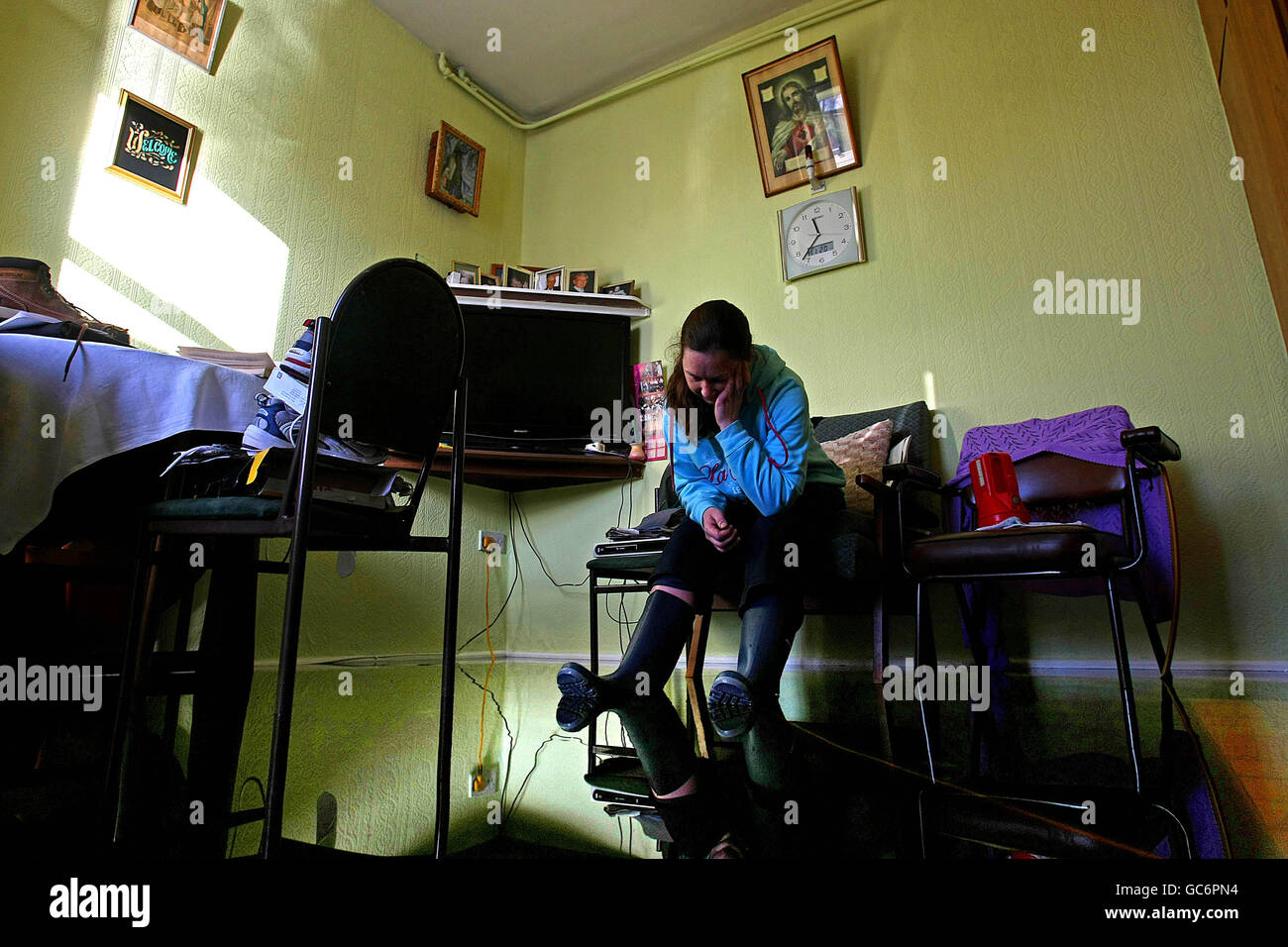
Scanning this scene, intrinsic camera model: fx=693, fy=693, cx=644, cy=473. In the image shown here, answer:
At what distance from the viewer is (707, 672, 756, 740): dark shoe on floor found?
1.09 meters

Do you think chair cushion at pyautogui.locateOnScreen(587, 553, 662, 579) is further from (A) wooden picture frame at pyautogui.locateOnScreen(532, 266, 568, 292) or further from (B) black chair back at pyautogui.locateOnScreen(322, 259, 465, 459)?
(A) wooden picture frame at pyautogui.locateOnScreen(532, 266, 568, 292)

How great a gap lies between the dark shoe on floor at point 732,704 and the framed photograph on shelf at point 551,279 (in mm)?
2593

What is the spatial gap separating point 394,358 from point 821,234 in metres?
2.24

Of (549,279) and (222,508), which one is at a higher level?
(549,279)

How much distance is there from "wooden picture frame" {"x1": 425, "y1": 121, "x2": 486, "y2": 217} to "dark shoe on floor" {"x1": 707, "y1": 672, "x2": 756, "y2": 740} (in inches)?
118

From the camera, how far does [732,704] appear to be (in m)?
1.10

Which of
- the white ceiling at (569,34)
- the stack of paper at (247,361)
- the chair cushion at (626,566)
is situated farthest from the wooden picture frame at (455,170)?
the chair cushion at (626,566)

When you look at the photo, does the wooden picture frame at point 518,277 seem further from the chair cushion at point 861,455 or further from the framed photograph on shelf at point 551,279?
the chair cushion at point 861,455

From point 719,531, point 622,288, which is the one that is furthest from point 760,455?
point 622,288

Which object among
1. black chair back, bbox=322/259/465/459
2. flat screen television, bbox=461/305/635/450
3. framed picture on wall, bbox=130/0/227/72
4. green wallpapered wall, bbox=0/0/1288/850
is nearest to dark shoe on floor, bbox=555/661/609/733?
green wallpapered wall, bbox=0/0/1288/850

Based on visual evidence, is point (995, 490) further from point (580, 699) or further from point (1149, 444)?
point (580, 699)

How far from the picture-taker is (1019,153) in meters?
2.52
